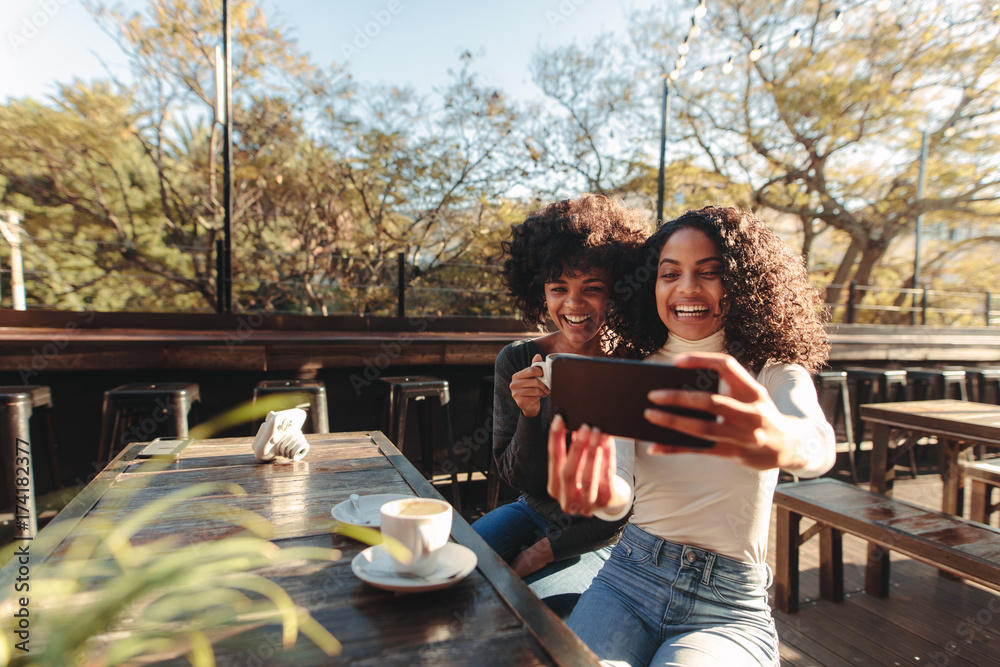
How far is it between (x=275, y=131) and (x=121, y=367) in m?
5.35

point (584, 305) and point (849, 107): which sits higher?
point (849, 107)

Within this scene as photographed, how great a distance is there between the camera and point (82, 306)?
788 centimetres

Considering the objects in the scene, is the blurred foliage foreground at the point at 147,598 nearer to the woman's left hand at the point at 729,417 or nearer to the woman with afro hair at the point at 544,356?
the woman's left hand at the point at 729,417

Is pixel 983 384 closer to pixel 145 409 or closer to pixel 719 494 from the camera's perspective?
pixel 719 494

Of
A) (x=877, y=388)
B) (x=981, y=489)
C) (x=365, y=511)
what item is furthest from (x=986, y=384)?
(x=365, y=511)

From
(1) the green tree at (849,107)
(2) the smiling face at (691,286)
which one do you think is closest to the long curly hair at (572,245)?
(2) the smiling face at (691,286)

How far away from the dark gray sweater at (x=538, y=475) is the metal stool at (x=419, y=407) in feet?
4.59

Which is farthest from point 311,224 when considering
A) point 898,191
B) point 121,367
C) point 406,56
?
point 898,191

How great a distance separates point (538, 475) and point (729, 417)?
39.1 inches

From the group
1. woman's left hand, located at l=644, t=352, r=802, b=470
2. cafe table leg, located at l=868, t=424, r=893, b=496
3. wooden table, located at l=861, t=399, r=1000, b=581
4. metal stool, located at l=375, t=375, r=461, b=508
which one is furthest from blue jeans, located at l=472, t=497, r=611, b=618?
cafe table leg, located at l=868, t=424, r=893, b=496

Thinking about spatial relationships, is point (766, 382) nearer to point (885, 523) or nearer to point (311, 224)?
point (885, 523)

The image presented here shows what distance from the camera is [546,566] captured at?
160 cm

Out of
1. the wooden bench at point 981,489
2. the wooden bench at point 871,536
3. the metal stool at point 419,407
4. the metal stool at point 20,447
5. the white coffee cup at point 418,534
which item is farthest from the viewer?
the metal stool at point 419,407

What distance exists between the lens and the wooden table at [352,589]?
0.72m
